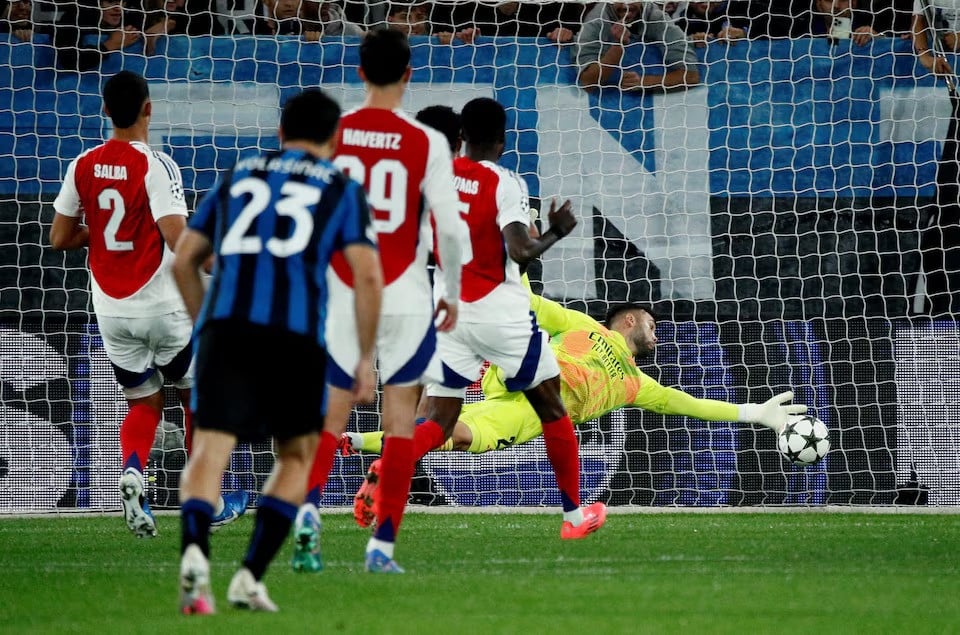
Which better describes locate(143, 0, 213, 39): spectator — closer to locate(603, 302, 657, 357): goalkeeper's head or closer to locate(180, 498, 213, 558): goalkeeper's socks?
locate(603, 302, 657, 357): goalkeeper's head

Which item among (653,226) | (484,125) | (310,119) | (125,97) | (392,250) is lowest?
(392,250)

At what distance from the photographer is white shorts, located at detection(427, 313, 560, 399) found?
681 centimetres

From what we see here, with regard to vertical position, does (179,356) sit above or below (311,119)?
below

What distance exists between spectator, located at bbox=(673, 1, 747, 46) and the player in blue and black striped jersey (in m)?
7.05

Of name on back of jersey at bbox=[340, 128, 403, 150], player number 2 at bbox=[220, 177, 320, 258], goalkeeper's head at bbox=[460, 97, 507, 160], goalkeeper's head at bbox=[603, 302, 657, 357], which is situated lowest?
goalkeeper's head at bbox=[603, 302, 657, 357]

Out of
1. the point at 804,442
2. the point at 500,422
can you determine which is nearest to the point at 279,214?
the point at 500,422

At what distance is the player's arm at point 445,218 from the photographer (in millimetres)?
5180

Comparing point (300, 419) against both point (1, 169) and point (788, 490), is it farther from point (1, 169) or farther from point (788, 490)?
point (1, 169)

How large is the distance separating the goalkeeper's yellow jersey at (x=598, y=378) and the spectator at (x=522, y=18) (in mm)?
2782

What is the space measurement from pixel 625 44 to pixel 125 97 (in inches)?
186

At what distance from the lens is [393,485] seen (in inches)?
215

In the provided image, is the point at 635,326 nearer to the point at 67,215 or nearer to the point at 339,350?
the point at 67,215

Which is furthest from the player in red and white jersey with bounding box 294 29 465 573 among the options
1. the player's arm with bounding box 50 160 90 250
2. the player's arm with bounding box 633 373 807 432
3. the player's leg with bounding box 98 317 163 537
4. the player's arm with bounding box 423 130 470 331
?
the player's arm with bounding box 633 373 807 432

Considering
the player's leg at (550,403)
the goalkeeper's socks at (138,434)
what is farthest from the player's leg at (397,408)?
the goalkeeper's socks at (138,434)
